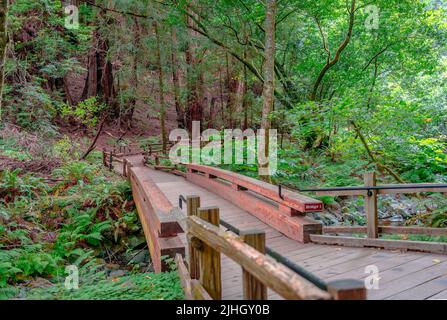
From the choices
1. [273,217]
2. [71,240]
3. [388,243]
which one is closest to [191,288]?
[388,243]

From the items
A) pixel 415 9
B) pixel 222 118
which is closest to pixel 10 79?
pixel 222 118

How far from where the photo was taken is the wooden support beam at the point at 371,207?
17.2ft

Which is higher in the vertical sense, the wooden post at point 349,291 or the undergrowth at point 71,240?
the wooden post at point 349,291

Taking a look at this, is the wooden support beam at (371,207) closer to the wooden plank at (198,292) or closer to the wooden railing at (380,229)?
the wooden railing at (380,229)

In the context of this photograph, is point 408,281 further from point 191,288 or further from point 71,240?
point 71,240

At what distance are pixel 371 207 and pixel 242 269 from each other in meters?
3.51

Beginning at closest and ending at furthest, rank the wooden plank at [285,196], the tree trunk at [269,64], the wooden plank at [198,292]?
the wooden plank at [198,292] < the wooden plank at [285,196] < the tree trunk at [269,64]

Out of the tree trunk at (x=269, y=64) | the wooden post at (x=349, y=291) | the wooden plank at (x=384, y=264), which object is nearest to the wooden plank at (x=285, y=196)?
the wooden plank at (x=384, y=264)

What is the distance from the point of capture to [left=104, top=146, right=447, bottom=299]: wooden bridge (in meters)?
2.04

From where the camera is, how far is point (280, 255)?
231 centimetres

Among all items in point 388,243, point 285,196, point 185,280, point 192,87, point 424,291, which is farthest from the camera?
point 192,87

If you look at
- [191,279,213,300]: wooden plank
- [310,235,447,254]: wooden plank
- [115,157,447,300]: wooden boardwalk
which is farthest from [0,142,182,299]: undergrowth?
[310,235,447,254]: wooden plank

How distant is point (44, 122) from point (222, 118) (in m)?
12.2

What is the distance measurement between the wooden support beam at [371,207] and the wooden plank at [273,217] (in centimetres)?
74
